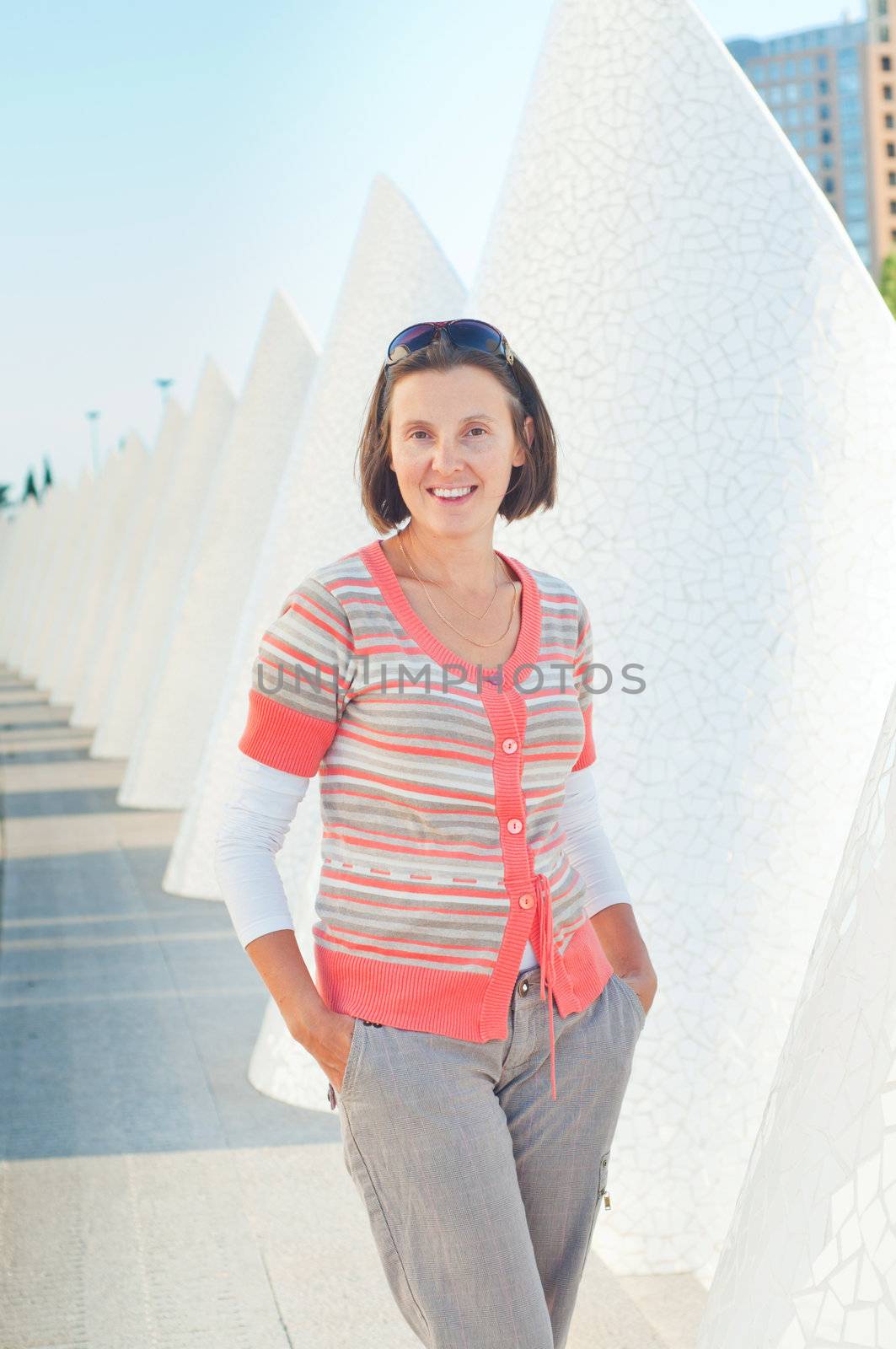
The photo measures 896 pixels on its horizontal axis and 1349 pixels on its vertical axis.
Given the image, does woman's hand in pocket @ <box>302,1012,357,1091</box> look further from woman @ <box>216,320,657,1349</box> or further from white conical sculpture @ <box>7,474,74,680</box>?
white conical sculpture @ <box>7,474,74,680</box>

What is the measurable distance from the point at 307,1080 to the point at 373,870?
310 cm

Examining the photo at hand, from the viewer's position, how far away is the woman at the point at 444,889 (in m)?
1.68

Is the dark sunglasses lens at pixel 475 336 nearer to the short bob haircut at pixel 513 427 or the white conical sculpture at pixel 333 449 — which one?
the short bob haircut at pixel 513 427

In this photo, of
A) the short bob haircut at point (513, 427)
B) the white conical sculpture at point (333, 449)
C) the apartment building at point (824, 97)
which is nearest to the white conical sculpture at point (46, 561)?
the white conical sculpture at point (333, 449)

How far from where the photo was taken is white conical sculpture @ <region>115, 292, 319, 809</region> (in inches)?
420

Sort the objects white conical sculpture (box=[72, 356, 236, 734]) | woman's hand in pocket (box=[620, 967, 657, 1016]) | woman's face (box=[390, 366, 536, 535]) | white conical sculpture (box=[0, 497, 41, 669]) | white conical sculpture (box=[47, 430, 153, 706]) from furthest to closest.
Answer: white conical sculpture (box=[0, 497, 41, 669])
white conical sculpture (box=[47, 430, 153, 706])
white conical sculpture (box=[72, 356, 236, 734])
woman's hand in pocket (box=[620, 967, 657, 1016])
woman's face (box=[390, 366, 536, 535])

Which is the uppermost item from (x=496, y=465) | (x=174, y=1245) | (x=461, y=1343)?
(x=496, y=465)

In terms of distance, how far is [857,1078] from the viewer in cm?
155

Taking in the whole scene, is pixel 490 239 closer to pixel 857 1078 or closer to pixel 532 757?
pixel 532 757

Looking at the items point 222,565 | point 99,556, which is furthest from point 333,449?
point 99,556

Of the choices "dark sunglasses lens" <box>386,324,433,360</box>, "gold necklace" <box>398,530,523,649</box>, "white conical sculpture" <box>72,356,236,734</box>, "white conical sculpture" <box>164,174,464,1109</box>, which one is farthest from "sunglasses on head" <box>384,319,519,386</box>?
"white conical sculpture" <box>72,356,236,734</box>

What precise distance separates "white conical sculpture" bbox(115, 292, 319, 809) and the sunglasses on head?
8650 mm

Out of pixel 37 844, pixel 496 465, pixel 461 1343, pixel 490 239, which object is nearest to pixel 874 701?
pixel 490 239

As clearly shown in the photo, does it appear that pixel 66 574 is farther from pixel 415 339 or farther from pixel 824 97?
pixel 824 97
